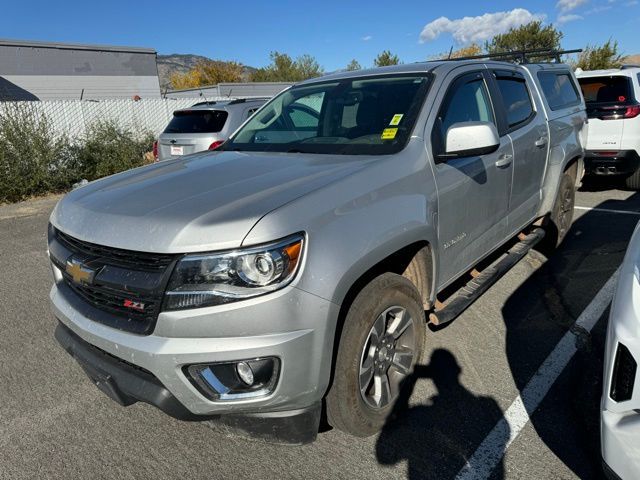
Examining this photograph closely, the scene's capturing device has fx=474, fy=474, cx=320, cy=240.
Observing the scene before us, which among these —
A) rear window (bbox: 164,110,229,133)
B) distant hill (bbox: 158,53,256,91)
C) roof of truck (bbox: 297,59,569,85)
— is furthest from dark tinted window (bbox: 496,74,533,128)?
distant hill (bbox: 158,53,256,91)

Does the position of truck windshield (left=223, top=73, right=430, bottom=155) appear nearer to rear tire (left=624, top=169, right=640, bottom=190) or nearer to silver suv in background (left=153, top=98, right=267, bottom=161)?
silver suv in background (left=153, top=98, right=267, bottom=161)

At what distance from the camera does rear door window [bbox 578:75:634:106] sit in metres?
7.30

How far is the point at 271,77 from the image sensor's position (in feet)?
166

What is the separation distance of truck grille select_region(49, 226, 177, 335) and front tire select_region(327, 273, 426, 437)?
2.75ft

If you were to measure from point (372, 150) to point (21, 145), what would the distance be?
9.40 metres

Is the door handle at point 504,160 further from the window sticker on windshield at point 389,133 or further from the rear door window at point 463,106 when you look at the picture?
the window sticker on windshield at point 389,133

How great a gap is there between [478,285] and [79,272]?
2.57 m

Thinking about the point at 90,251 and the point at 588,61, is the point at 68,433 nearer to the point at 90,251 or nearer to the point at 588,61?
the point at 90,251

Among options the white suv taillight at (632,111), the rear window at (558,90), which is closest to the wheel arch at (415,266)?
the rear window at (558,90)

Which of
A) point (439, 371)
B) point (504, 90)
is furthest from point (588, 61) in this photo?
point (439, 371)

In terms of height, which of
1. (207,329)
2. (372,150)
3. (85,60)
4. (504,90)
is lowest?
(207,329)

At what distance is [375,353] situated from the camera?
242cm

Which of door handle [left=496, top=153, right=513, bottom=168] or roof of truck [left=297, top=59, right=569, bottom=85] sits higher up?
roof of truck [left=297, top=59, right=569, bottom=85]

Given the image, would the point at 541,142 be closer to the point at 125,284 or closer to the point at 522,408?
the point at 522,408
